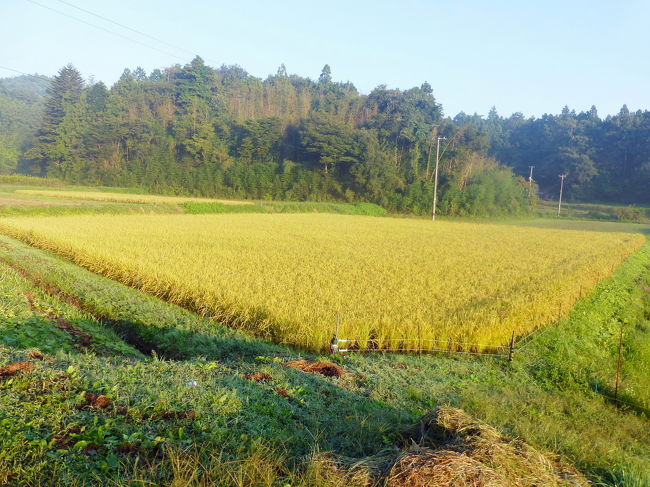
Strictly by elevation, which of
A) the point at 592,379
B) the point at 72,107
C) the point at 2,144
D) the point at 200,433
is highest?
the point at 72,107

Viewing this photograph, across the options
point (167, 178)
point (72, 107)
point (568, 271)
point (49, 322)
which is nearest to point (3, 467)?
point (49, 322)

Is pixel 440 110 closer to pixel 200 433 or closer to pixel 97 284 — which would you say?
pixel 97 284

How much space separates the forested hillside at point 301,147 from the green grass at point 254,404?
1852 inches

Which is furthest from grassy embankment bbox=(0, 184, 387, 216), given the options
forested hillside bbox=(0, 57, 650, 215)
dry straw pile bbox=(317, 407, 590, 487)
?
dry straw pile bbox=(317, 407, 590, 487)

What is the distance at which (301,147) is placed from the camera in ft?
200

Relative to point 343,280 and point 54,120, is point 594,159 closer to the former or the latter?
point 343,280

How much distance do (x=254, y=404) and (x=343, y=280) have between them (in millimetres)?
6670

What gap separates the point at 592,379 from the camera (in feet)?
21.1

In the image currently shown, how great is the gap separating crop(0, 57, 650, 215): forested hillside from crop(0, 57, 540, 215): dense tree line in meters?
0.17

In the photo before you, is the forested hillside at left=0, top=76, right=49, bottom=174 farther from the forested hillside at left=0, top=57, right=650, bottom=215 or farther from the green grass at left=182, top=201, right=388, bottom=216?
the green grass at left=182, top=201, right=388, bottom=216

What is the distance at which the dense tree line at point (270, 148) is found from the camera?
54.8 m

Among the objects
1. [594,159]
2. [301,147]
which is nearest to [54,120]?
[301,147]

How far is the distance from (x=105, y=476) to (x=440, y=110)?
72109mm

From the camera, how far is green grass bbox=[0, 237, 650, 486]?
291cm
